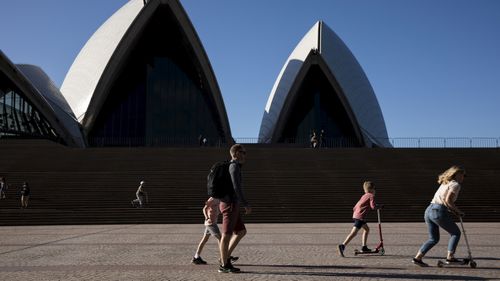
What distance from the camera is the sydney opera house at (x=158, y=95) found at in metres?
31.8

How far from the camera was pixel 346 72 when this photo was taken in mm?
39812

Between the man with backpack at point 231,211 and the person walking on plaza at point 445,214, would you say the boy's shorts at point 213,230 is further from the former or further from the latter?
the person walking on plaza at point 445,214

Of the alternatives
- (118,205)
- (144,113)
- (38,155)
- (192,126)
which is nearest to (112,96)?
(144,113)

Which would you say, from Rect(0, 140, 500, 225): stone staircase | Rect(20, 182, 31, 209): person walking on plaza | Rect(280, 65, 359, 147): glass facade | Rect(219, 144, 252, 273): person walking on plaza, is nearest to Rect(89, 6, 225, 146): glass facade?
Rect(280, 65, 359, 147): glass facade

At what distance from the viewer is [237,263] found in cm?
596

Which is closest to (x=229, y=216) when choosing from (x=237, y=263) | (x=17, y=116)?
(x=237, y=263)

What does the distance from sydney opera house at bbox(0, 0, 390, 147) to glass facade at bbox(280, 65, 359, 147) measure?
0.08 metres

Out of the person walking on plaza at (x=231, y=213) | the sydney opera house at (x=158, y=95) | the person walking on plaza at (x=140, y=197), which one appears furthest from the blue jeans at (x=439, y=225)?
the sydney opera house at (x=158, y=95)

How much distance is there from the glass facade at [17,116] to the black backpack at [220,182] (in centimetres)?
2872

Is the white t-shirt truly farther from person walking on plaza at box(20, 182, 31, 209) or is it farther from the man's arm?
person walking on plaza at box(20, 182, 31, 209)

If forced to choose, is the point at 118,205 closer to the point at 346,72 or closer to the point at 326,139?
the point at 326,139

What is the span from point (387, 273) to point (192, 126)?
30544 mm

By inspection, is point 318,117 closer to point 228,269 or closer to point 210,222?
point 210,222

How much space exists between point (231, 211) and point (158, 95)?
100 feet
